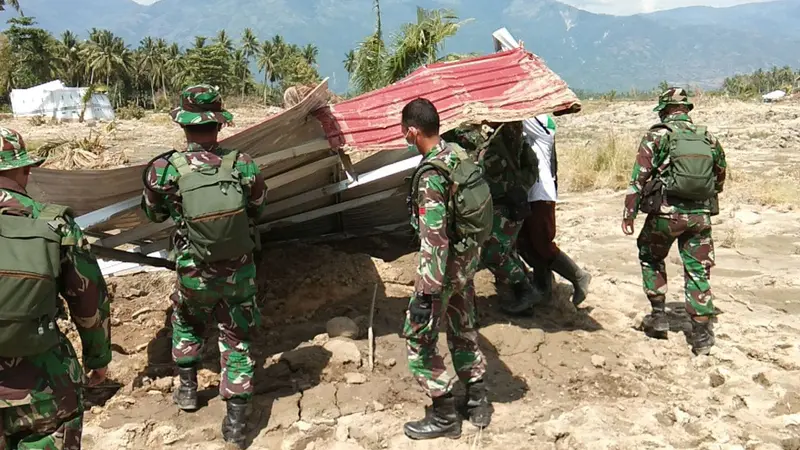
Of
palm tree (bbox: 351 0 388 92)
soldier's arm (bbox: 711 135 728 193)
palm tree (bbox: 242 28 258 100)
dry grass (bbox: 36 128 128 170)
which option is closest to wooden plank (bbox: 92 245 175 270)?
soldier's arm (bbox: 711 135 728 193)

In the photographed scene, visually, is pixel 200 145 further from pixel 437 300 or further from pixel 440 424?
pixel 440 424

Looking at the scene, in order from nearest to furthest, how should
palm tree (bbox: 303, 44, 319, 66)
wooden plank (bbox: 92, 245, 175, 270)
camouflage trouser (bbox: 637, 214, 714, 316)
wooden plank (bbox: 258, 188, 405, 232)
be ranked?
1. wooden plank (bbox: 92, 245, 175, 270)
2. camouflage trouser (bbox: 637, 214, 714, 316)
3. wooden plank (bbox: 258, 188, 405, 232)
4. palm tree (bbox: 303, 44, 319, 66)

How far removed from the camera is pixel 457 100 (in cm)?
426

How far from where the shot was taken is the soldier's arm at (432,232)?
303 centimetres

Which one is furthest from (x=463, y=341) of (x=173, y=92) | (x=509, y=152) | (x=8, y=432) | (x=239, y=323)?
(x=173, y=92)

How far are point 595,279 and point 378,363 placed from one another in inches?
111

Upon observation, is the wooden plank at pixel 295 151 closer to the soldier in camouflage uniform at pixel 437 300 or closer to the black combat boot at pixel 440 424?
the soldier in camouflage uniform at pixel 437 300

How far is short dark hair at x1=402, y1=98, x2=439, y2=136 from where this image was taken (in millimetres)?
3129

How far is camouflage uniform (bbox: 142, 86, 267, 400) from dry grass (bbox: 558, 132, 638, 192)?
7694 mm

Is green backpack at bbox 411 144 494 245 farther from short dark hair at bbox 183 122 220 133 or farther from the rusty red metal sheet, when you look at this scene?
short dark hair at bbox 183 122 220 133

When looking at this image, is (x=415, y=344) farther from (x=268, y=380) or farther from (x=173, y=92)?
(x=173, y=92)

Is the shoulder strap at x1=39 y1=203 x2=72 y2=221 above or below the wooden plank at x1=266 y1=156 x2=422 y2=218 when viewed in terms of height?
above

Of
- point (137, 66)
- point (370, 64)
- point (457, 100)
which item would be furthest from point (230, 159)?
point (137, 66)

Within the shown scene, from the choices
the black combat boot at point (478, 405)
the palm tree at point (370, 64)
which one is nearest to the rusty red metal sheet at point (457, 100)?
the black combat boot at point (478, 405)
